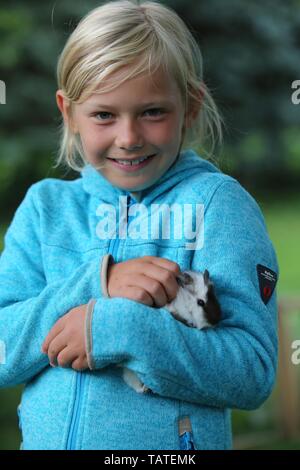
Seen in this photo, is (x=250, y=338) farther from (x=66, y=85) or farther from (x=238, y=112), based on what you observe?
(x=238, y=112)

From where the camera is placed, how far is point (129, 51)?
1.04 meters

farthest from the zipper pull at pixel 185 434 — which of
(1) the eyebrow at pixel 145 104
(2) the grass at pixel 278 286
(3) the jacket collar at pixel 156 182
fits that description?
(2) the grass at pixel 278 286

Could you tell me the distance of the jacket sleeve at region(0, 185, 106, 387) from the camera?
3.37 ft

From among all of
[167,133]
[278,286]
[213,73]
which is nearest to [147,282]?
[167,133]

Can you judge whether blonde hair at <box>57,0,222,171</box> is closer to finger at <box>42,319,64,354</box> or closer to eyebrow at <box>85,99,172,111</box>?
eyebrow at <box>85,99,172,111</box>

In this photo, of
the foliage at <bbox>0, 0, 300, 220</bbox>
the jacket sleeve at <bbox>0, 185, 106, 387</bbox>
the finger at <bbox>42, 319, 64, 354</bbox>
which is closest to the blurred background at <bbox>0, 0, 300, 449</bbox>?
the foliage at <bbox>0, 0, 300, 220</bbox>

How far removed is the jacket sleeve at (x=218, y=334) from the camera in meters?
0.93

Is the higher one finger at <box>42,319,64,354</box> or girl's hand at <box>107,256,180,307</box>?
girl's hand at <box>107,256,180,307</box>

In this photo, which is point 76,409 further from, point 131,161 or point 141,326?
point 131,161

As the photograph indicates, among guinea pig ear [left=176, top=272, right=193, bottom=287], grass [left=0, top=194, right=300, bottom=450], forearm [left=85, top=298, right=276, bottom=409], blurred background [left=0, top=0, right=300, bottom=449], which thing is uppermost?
guinea pig ear [left=176, top=272, right=193, bottom=287]

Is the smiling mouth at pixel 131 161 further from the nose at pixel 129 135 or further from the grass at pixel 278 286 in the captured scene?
the grass at pixel 278 286

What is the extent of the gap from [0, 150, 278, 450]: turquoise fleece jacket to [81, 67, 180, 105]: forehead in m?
0.13

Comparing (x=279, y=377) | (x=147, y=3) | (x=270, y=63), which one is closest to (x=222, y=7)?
(x=270, y=63)
